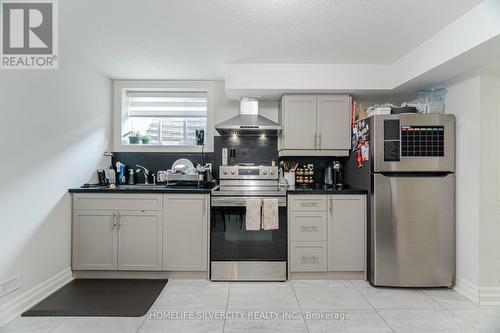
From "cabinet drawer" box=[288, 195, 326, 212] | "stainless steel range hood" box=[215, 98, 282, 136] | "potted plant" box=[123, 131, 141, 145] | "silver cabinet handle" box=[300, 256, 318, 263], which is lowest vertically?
"silver cabinet handle" box=[300, 256, 318, 263]

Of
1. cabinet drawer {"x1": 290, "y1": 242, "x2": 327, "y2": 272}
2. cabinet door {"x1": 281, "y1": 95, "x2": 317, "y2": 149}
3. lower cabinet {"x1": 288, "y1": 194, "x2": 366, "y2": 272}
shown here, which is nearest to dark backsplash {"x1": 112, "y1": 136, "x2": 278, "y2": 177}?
cabinet door {"x1": 281, "y1": 95, "x2": 317, "y2": 149}

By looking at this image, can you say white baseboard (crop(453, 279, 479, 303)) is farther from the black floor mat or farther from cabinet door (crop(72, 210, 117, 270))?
cabinet door (crop(72, 210, 117, 270))

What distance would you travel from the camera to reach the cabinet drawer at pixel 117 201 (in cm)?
294

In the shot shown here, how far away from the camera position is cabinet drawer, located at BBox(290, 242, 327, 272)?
9.84ft

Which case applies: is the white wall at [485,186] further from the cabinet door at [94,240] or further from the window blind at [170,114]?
the cabinet door at [94,240]

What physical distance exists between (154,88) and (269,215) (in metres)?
2.27

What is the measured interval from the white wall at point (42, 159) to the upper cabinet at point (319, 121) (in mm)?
2235

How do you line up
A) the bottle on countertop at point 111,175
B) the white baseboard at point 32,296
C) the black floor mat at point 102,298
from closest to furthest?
the white baseboard at point 32,296 → the black floor mat at point 102,298 → the bottle on countertop at point 111,175

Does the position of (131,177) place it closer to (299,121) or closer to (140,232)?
(140,232)

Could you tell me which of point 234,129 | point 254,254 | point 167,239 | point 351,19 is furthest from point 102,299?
point 351,19

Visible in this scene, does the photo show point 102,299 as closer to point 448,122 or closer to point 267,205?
point 267,205

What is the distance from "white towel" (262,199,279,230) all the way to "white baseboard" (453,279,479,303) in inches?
70.9

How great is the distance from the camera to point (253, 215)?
9.62 feet

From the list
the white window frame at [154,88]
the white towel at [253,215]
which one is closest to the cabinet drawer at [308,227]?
the white towel at [253,215]
